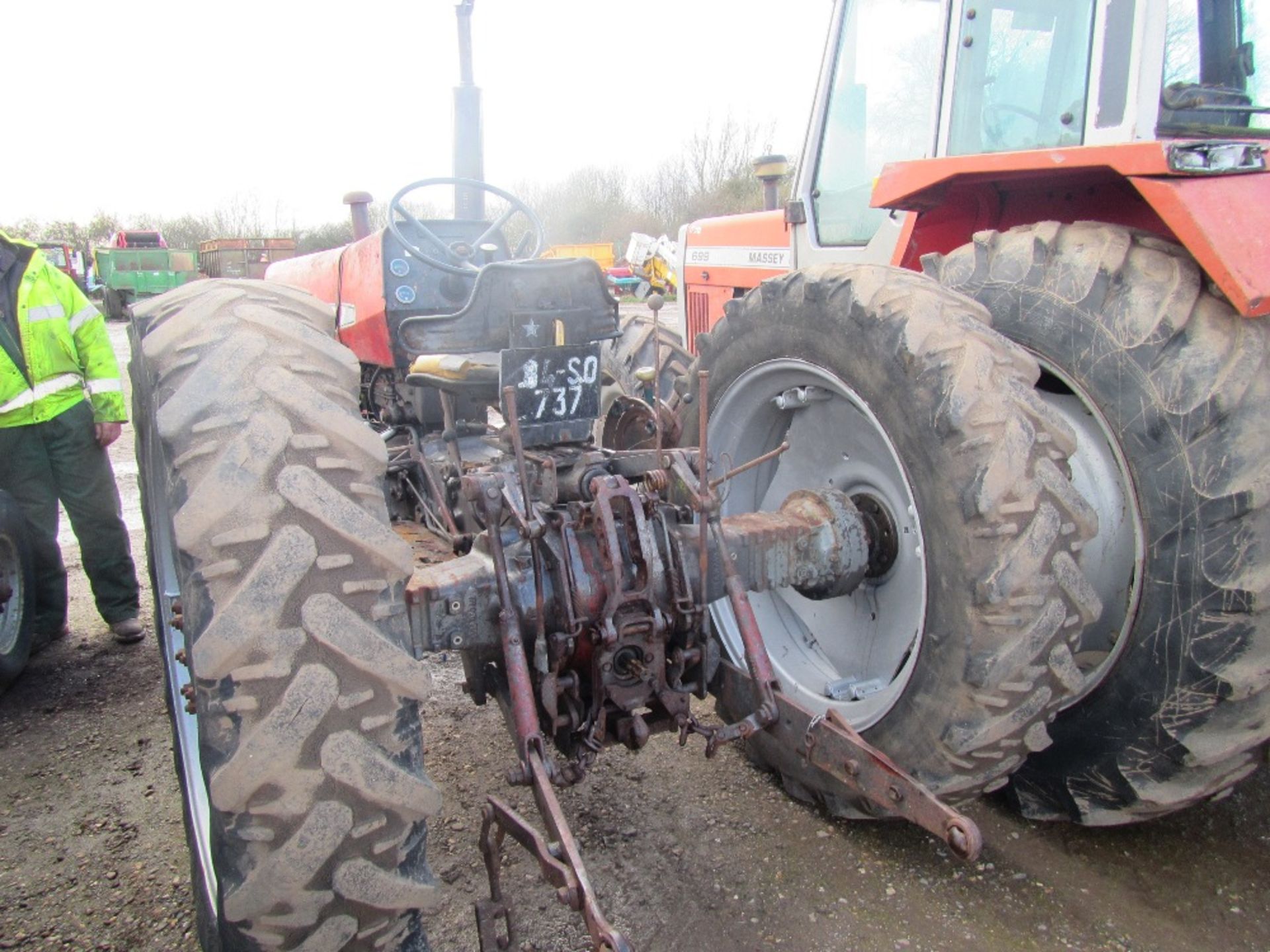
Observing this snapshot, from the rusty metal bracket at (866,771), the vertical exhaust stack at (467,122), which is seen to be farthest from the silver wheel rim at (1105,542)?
the vertical exhaust stack at (467,122)

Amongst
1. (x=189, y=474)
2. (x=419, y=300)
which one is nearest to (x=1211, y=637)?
(x=189, y=474)

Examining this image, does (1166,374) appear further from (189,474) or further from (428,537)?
(428,537)

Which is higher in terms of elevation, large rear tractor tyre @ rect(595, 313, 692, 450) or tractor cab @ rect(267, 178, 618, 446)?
tractor cab @ rect(267, 178, 618, 446)

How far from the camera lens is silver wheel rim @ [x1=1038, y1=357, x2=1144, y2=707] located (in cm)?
218

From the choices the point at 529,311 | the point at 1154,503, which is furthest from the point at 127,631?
the point at 1154,503

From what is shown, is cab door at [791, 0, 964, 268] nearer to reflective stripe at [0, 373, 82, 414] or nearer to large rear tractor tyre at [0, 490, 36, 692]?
reflective stripe at [0, 373, 82, 414]

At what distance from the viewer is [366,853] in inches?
62.8

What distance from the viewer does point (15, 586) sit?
359cm

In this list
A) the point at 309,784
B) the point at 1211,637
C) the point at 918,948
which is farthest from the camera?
the point at 918,948

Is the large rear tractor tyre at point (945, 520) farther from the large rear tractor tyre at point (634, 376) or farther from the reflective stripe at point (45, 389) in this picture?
the reflective stripe at point (45, 389)

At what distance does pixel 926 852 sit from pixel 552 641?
4.02ft

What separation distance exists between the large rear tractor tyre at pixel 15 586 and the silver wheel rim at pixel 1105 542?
12.0ft

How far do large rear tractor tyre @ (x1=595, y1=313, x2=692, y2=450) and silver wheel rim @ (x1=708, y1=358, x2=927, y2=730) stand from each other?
384mm

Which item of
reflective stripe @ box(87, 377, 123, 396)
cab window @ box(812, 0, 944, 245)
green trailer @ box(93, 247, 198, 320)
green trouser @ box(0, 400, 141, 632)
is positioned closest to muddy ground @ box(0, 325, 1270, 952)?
green trouser @ box(0, 400, 141, 632)
